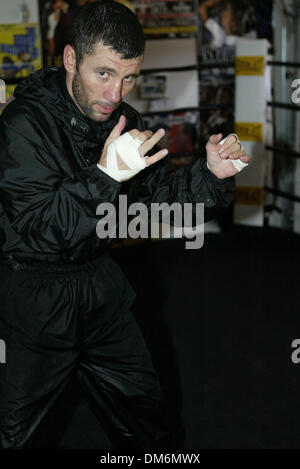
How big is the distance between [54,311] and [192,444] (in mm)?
863

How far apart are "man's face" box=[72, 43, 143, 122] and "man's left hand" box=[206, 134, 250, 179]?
28 centimetres

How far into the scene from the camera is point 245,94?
4488 millimetres

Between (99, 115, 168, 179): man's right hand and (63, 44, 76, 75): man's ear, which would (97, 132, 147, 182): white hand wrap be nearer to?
(99, 115, 168, 179): man's right hand

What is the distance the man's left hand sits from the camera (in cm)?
176

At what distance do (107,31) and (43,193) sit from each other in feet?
1.39

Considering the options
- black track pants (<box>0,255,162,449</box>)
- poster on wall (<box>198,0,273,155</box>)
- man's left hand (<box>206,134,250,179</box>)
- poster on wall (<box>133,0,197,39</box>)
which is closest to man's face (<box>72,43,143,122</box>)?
man's left hand (<box>206,134,250,179</box>)

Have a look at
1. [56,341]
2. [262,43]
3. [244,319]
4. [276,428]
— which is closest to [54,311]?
[56,341]

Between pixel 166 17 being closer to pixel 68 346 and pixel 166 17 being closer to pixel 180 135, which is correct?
pixel 180 135

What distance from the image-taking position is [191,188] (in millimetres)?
1884

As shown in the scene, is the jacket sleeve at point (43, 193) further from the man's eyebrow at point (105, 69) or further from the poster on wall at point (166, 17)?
the poster on wall at point (166, 17)

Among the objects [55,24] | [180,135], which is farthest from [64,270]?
[180,135]

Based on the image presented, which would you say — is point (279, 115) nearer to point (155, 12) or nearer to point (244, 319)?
point (155, 12)
